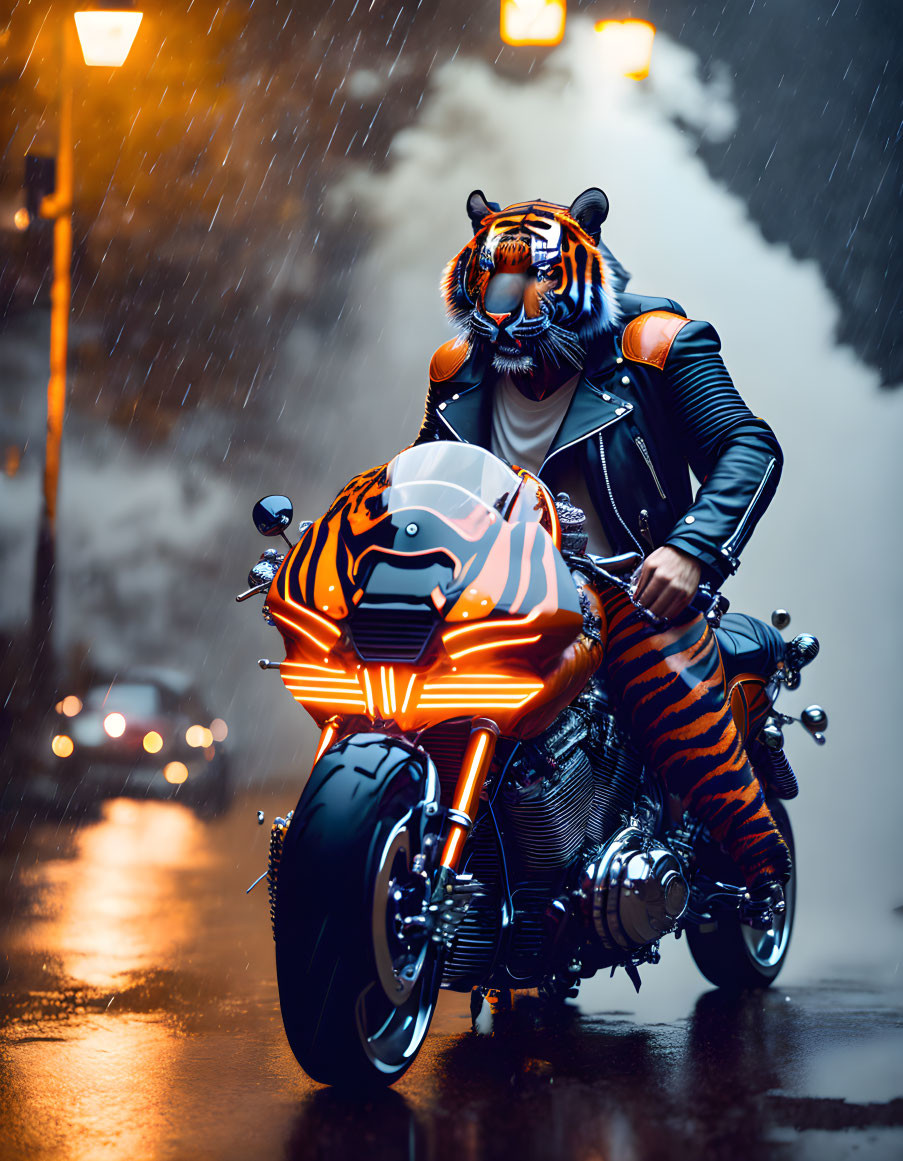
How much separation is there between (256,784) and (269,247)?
6731 millimetres

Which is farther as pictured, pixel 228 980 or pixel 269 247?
pixel 269 247

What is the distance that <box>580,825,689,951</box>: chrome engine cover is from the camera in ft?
9.84

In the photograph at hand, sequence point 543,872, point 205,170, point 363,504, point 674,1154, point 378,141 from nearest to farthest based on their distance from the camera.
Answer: point 674,1154
point 363,504
point 543,872
point 378,141
point 205,170

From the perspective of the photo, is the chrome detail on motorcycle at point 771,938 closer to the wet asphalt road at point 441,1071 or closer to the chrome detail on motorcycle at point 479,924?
the wet asphalt road at point 441,1071

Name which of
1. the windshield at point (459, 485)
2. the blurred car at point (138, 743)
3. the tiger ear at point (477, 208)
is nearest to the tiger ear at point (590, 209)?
the tiger ear at point (477, 208)

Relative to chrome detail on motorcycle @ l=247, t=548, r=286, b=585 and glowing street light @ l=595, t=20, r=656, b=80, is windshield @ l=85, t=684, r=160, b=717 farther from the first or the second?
chrome detail on motorcycle @ l=247, t=548, r=286, b=585

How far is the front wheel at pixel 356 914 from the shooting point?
238 cm

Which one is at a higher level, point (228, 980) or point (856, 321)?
point (856, 321)

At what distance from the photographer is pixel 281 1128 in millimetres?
2404

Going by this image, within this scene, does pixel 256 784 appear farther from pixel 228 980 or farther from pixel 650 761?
pixel 650 761

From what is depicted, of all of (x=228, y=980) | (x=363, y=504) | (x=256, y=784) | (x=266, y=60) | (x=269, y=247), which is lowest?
(x=228, y=980)

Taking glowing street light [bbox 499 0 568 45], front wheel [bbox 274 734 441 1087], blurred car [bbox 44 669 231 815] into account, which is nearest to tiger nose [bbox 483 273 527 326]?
front wheel [bbox 274 734 441 1087]

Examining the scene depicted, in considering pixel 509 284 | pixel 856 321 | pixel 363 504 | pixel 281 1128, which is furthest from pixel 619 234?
pixel 281 1128

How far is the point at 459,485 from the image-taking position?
281 centimetres
